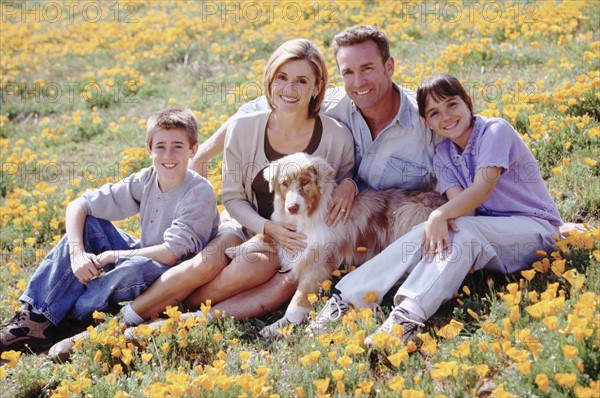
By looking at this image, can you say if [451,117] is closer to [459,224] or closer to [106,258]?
[459,224]

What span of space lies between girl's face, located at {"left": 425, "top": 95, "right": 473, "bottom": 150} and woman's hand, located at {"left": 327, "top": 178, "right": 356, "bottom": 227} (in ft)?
2.76

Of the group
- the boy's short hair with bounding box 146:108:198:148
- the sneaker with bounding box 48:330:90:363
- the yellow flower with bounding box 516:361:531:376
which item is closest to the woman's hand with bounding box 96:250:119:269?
the sneaker with bounding box 48:330:90:363

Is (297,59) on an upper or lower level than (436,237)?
upper

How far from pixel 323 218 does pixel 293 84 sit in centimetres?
110

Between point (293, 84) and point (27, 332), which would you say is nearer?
point (27, 332)

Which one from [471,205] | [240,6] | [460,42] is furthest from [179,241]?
[240,6]

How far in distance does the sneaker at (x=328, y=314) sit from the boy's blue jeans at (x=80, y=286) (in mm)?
1350

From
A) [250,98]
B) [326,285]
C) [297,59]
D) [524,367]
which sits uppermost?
[297,59]

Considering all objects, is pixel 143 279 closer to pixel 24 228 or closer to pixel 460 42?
pixel 24 228

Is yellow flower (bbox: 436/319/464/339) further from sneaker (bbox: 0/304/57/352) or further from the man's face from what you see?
sneaker (bbox: 0/304/57/352)

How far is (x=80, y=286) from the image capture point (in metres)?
4.87

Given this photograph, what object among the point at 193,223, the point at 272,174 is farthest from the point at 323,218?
the point at 193,223

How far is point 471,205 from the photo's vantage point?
168 inches

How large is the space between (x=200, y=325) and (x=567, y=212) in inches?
121
